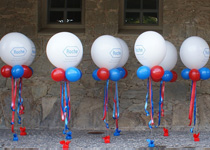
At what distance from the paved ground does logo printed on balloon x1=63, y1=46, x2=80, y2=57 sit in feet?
3.70

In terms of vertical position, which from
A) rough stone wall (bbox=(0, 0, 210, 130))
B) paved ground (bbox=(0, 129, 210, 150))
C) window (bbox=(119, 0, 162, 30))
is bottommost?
paved ground (bbox=(0, 129, 210, 150))

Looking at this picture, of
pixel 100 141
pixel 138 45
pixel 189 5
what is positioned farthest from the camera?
pixel 189 5

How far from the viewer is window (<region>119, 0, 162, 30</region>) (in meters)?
6.02

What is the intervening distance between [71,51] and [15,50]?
0.78 m

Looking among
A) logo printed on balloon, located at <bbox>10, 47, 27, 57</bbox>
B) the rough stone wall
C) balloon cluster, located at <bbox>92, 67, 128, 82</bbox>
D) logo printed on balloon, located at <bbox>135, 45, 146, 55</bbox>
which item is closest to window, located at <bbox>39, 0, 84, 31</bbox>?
the rough stone wall

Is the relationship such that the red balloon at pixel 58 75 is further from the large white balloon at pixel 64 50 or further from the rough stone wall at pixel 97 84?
the rough stone wall at pixel 97 84

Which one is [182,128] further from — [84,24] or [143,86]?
[84,24]

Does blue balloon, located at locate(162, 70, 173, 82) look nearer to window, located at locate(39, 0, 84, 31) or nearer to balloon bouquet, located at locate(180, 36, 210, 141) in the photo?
balloon bouquet, located at locate(180, 36, 210, 141)

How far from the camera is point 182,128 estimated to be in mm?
5770

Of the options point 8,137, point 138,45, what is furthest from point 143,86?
point 8,137

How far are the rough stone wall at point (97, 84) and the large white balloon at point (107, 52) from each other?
1.21m

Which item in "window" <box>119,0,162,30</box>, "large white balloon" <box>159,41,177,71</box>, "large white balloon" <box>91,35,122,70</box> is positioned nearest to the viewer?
"large white balloon" <box>91,35,122,70</box>

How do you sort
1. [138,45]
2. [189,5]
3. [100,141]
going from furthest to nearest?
1. [189,5]
2. [100,141]
3. [138,45]

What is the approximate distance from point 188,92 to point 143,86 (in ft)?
2.30
